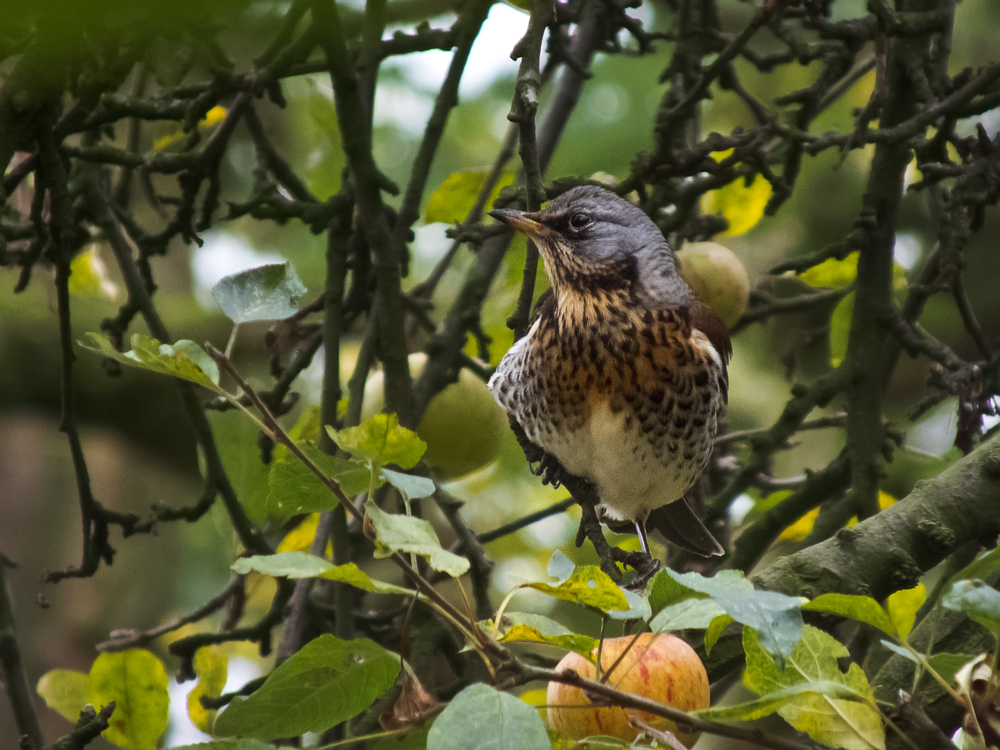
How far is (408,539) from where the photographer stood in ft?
3.07

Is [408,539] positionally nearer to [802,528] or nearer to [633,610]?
[633,610]

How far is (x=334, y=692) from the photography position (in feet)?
3.87

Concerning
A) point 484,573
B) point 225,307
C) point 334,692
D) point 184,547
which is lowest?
point 184,547

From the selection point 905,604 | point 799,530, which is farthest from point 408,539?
point 799,530

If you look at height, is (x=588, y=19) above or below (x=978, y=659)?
above

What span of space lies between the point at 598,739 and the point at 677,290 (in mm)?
1459

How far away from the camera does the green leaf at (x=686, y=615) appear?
41.8 inches

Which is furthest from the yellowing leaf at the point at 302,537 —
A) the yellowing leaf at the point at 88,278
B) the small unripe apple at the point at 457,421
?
the yellowing leaf at the point at 88,278

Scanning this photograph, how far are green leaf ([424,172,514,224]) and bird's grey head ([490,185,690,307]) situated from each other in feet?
1.51

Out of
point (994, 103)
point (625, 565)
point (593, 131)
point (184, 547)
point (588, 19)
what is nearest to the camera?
point (625, 565)

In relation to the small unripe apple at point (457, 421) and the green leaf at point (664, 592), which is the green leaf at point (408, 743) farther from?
the small unripe apple at point (457, 421)

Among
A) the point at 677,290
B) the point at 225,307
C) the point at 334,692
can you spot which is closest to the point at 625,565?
the point at 677,290

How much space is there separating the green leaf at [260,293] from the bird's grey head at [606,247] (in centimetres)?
105

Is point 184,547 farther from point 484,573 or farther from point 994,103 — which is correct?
point 994,103
